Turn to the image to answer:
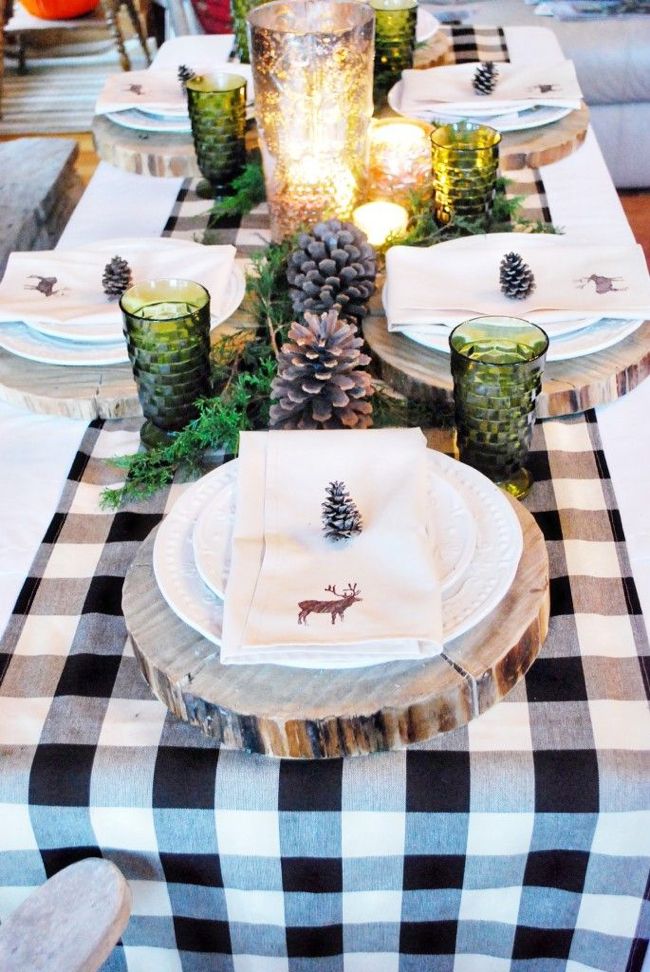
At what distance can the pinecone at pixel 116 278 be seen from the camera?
109 cm

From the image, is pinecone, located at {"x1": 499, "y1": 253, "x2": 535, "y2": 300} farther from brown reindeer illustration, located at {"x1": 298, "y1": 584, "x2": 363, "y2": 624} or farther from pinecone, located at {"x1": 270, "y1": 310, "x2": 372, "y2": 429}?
brown reindeer illustration, located at {"x1": 298, "y1": 584, "x2": 363, "y2": 624}

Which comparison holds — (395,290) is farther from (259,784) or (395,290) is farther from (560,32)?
(560,32)

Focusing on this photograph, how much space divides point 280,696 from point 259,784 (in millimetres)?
59

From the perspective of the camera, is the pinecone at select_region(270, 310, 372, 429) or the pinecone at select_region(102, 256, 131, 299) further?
the pinecone at select_region(102, 256, 131, 299)

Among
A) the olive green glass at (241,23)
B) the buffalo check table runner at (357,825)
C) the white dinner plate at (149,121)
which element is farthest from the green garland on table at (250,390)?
the olive green glass at (241,23)

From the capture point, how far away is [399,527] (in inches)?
28.7

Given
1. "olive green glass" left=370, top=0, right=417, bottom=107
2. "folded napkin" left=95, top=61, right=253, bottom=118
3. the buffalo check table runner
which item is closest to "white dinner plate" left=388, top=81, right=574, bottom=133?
"olive green glass" left=370, top=0, right=417, bottom=107

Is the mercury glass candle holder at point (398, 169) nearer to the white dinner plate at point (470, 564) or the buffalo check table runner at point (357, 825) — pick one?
the white dinner plate at point (470, 564)

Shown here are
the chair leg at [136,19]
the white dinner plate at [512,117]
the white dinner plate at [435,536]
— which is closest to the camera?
the white dinner plate at [435,536]

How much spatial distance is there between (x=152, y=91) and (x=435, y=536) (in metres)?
1.17

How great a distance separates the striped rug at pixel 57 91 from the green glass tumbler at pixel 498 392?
138 inches

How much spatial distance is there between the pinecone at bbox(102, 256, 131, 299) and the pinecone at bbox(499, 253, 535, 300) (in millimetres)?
393

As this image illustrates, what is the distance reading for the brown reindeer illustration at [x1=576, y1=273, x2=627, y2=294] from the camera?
104 cm

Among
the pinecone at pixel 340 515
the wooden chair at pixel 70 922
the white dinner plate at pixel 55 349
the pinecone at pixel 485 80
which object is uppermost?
the pinecone at pixel 485 80
